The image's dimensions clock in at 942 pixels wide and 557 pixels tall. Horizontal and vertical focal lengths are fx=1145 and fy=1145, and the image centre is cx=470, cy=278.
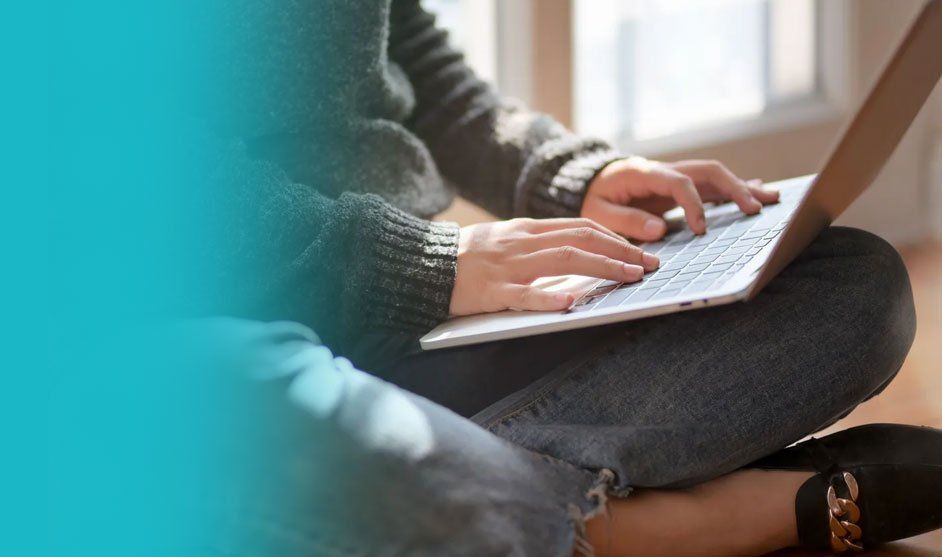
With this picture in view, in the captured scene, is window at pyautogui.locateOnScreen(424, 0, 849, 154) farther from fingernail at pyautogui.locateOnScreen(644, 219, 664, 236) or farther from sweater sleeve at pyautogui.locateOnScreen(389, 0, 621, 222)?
fingernail at pyautogui.locateOnScreen(644, 219, 664, 236)

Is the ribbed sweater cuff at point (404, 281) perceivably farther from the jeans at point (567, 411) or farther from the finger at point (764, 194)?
the finger at point (764, 194)

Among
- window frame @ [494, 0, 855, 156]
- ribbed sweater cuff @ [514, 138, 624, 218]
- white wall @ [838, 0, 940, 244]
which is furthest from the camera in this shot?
white wall @ [838, 0, 940, 244]

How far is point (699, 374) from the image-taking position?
0.99 m

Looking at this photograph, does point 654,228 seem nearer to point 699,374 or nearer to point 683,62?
point 699,374

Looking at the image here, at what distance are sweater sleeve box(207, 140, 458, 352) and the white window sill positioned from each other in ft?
4.20

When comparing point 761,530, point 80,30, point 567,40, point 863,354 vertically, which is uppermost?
point 80,30

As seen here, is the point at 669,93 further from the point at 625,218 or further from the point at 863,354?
the point at 863,354

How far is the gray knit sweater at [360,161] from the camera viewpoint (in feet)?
3.26

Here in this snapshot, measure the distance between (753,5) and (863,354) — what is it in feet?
5.36

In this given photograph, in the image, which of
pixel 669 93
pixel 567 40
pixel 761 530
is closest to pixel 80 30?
pixel 761 530

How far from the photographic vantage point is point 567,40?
203 cm

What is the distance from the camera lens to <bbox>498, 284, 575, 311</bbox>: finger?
921mm

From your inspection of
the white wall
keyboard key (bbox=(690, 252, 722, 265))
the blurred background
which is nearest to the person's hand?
keyboard key (bbox=(690, 252, 722, 265))
